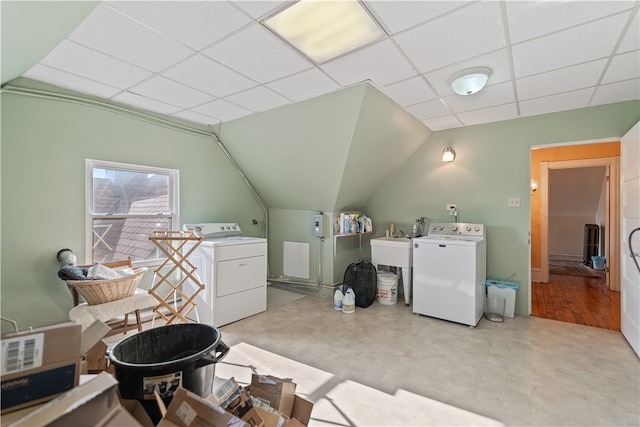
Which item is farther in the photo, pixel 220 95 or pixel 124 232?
pixel 124 232

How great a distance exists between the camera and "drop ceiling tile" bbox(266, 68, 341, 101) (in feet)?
7.90

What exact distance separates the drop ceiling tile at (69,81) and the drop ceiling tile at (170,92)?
0.87ft

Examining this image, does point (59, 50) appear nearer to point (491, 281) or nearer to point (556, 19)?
point (556, 19)

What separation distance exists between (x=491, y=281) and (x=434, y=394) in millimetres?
2126

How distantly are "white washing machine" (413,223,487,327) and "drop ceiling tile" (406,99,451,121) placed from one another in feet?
4.67

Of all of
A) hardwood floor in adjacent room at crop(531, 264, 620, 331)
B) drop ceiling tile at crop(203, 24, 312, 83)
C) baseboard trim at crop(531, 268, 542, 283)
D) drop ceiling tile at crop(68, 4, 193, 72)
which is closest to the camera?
drop ceiling tile at crop(68, 4, 193, 72)

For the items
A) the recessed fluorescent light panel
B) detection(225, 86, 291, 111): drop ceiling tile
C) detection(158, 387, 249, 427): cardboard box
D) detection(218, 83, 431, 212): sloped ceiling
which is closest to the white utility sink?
detection(218, 83, 431, 212): sloped ceiling

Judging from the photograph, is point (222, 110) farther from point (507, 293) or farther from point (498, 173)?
point (507, 293)

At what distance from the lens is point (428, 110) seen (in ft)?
10.6

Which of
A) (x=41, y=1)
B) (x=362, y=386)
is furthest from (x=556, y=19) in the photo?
(x=41, y=1)

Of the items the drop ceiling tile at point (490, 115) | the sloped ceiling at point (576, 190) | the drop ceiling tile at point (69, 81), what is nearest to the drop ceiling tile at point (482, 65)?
the drop ceiling tile at point (490, 115)

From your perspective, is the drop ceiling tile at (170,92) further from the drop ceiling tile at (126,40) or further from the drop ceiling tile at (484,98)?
the drop ceiling tile at (484,98)

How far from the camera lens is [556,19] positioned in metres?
1.70

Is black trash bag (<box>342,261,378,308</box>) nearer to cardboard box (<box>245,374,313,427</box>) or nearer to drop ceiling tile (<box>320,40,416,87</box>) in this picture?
drop ceiling tile (<box>320,40,416,87</box>)
